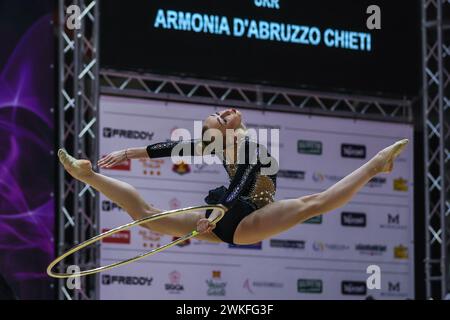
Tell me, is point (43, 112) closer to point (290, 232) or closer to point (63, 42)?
point (63, 42)

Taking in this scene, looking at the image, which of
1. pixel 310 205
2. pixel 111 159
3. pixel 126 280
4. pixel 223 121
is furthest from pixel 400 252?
pixel 111 159

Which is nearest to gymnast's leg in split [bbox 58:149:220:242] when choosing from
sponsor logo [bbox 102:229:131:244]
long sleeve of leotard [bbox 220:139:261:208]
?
long sleeve of leotard [bbox 220:139:261:208]

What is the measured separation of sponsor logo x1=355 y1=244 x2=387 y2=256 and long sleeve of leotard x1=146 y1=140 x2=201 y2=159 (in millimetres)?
5292

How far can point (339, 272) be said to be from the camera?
12164mm

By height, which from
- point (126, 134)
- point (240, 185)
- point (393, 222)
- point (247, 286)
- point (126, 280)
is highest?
point (126, 134)

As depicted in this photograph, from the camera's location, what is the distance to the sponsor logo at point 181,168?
11.5 metres

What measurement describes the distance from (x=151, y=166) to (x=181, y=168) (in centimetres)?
35

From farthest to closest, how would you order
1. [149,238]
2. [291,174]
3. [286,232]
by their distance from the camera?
[291,174]
[286,232]
[149,238]

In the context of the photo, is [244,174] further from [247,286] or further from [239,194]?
[247,286]

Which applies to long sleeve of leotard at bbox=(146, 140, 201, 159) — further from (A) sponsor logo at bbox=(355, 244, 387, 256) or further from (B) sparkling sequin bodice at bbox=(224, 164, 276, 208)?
(A) sponsor logo at bbox=(355, 244, 387, 256)

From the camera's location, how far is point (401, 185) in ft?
41.5

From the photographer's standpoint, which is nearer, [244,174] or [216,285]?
[244,174]

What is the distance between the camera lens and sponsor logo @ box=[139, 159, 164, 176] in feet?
37.4
